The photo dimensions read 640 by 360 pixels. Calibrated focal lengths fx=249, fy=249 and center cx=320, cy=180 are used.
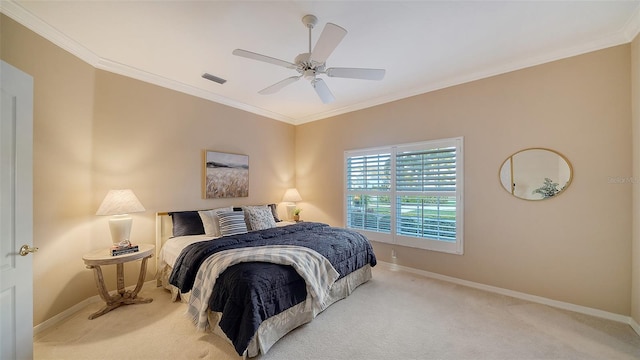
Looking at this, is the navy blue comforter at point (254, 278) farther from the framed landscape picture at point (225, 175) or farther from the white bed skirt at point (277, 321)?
the framed landscape picture at point (225, 175)

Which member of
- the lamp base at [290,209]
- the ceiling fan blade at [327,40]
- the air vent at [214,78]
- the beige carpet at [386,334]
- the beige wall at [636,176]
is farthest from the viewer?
the lamp base at [290,209]

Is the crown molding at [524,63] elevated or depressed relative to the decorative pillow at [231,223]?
elevated

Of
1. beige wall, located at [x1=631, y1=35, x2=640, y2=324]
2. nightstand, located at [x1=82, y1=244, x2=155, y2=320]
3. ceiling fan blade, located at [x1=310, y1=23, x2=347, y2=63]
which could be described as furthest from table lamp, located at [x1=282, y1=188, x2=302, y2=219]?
beige wall, located at [x1=631, y1=35, x2=640, y2=324]

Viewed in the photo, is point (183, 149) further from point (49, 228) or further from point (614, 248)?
point (614, 248)

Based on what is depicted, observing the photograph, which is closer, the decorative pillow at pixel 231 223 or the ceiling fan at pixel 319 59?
the ceiling fan at pixel 319 59

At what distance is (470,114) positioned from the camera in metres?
3.37

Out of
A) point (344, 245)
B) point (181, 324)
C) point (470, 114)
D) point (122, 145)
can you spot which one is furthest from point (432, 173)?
point (122, 145)

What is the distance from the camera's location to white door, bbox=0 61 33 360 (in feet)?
4.64

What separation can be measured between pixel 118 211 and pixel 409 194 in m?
3.76

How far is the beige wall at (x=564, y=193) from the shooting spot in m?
2.52

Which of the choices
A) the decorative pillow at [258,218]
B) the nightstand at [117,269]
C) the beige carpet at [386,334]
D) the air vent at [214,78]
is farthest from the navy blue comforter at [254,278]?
the air vent at [214,78]

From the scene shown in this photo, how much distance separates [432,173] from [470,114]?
36.3 inches

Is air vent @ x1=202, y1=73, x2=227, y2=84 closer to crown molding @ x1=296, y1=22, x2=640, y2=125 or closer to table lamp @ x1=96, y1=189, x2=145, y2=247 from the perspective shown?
table lamp @ x1=96, y1=189, x2=145, y2=247

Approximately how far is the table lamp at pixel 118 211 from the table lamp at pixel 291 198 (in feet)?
8.53
